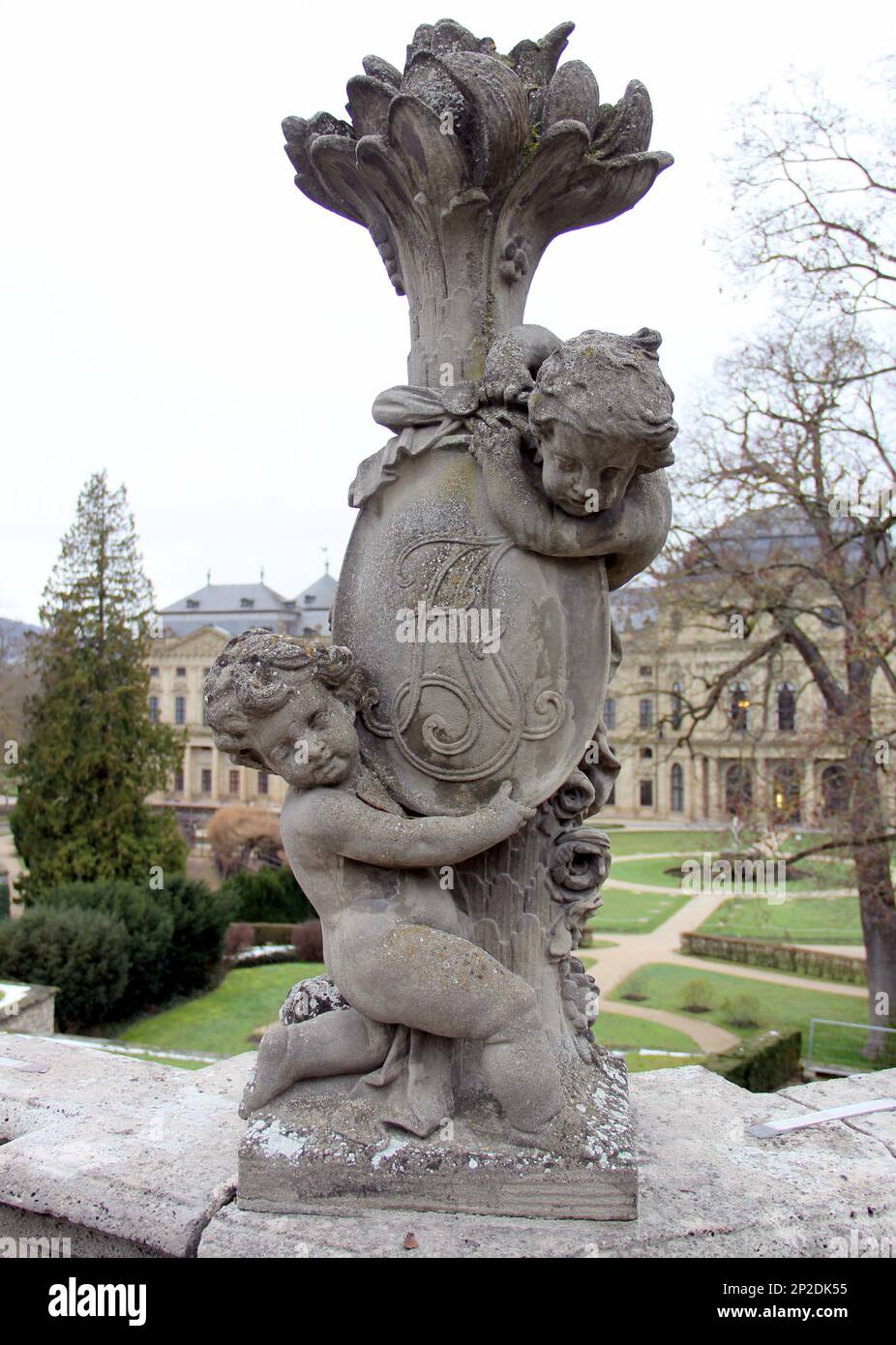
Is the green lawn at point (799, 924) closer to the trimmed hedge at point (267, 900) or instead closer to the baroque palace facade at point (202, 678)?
the trimmed hedge at point (267, 900)

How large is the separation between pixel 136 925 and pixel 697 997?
27.6ft

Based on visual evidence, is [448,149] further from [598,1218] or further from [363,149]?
[598,1218]

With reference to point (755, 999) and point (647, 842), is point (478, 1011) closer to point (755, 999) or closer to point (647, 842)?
point (755, 999)

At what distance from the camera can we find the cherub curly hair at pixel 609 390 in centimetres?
296

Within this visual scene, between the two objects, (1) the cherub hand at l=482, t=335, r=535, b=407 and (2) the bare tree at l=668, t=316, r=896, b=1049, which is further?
(2) the bare tree at l=668, t=316, r=896, b=1049

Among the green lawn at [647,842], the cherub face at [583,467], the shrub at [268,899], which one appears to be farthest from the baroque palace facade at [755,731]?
the green lawn at [647,842]

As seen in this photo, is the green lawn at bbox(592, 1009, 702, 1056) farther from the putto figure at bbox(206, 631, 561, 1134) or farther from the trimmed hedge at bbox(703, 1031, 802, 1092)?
the putto figure at bbox(206, 631, 561, 1134)

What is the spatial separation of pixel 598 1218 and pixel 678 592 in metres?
12.1

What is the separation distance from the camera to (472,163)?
3.38 metres

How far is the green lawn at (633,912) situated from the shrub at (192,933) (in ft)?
26.4

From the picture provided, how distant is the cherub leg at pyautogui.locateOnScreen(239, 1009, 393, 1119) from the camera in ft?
10.7

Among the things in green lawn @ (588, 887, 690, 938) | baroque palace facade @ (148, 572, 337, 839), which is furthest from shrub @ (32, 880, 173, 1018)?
baroque palace facade @ (148, 572, 337, 839)

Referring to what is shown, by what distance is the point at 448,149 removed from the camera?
3314 millimetres

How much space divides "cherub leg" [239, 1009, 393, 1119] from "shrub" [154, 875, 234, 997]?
1240 cm
